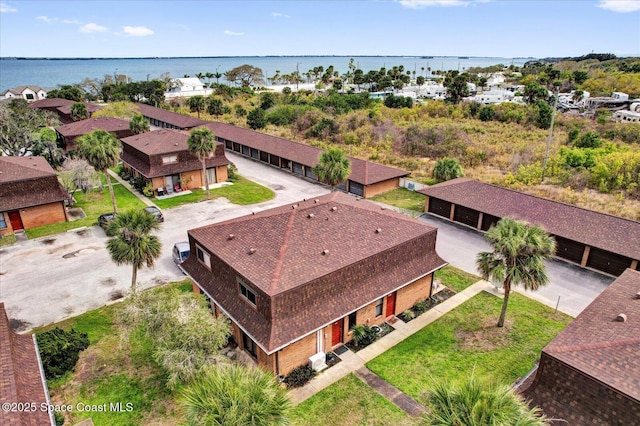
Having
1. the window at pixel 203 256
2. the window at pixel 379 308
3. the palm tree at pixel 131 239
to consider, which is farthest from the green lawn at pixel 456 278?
the palm tree at pixel 131 239

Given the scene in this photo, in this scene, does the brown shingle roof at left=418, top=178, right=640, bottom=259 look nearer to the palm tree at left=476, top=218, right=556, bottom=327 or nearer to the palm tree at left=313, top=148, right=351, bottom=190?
the palm tree at left=313, top=148, right=351, bottom=190

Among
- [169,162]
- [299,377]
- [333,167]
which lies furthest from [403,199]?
[299,377]

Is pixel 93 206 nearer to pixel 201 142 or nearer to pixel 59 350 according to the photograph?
pixel 201 142

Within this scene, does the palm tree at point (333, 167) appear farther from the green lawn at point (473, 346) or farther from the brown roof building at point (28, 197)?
the brown roof building at point (28, 197)

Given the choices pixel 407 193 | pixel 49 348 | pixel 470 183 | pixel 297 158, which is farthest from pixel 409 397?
pixel 297 158

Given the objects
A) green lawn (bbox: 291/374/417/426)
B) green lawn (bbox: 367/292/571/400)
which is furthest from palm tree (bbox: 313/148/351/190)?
green lawn (bbox: 291/374/417/426)

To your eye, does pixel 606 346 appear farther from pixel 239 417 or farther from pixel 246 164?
pixel 246 164
